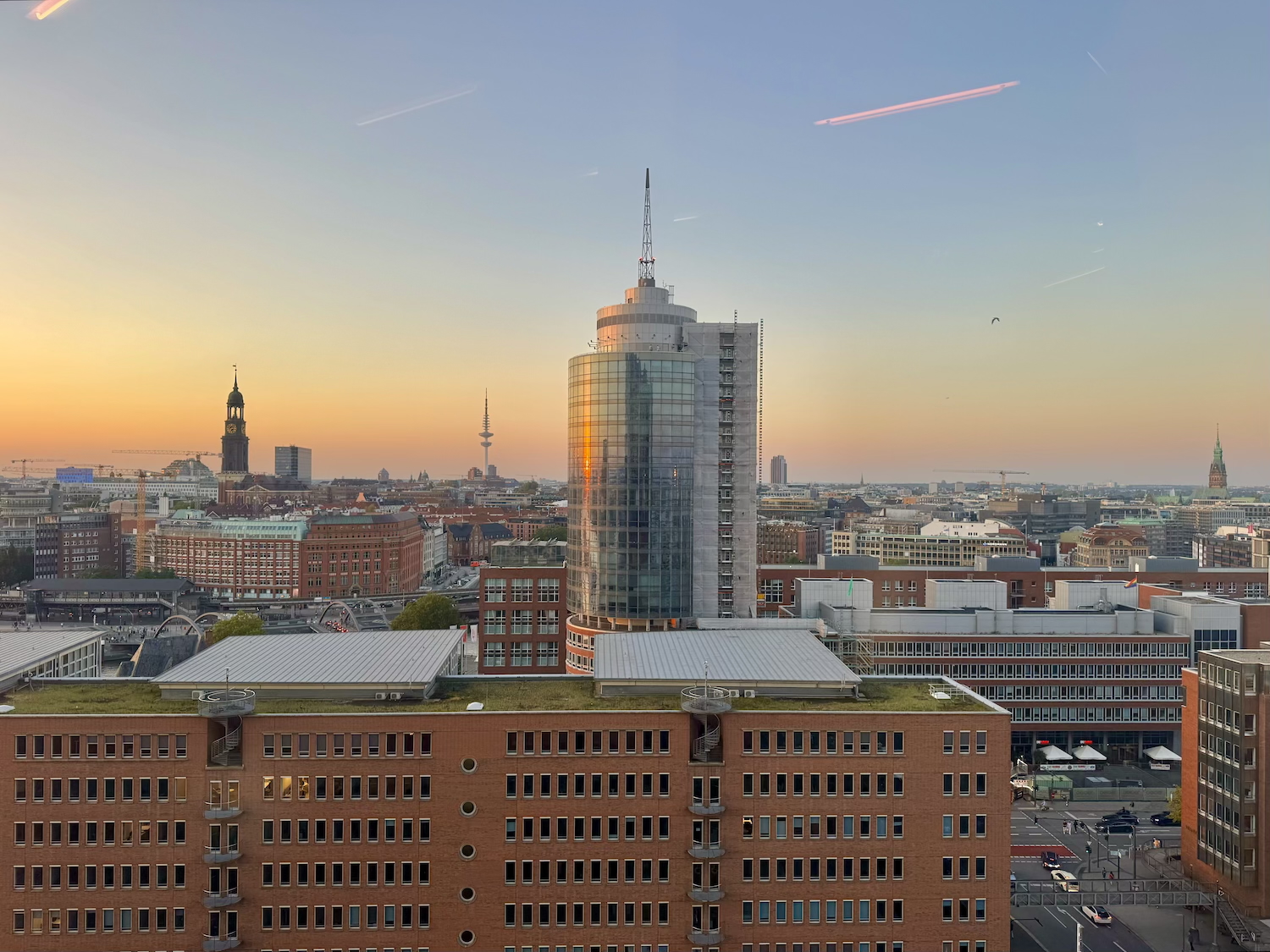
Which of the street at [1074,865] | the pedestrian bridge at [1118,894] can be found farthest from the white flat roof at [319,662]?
the street at [1074,865]

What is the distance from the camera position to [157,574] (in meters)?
169

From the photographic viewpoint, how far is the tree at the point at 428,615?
10780 centimetres

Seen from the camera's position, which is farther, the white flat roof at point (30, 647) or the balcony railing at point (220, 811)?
the white flat roof at point (30, 647)

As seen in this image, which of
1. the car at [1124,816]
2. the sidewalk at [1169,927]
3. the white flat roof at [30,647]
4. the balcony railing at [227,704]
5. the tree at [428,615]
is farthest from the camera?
the tree at [428,615]

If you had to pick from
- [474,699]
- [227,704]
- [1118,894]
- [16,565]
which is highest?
[227,704]

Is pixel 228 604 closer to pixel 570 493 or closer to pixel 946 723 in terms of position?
pixel 570 493

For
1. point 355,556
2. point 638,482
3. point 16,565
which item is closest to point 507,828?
point 638,482

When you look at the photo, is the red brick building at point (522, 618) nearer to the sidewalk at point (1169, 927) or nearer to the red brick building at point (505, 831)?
the red brick building at point (505, 831)

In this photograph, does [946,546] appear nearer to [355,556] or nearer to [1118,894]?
[355,556]

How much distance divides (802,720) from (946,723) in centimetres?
633

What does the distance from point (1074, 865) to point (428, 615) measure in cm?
7430

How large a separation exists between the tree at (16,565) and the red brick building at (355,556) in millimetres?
58535

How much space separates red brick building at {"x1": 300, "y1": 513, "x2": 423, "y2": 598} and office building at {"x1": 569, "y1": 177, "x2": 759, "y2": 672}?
100 meters

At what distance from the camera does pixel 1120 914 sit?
2024 inches
